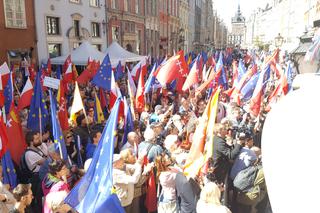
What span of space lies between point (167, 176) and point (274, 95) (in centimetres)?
574

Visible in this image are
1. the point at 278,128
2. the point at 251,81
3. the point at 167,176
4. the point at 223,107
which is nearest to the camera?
the point at 278,128

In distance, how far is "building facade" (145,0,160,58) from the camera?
121 feet

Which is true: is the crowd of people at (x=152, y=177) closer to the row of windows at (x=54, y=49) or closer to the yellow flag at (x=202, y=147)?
the yellow flag at (x=202, y=147)

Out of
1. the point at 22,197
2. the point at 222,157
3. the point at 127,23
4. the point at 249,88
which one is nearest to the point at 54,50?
the point at 127,23

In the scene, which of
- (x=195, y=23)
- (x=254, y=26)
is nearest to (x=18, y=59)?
(x=195, y=23)

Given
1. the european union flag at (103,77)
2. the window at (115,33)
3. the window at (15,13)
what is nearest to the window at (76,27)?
the window at (115,33)

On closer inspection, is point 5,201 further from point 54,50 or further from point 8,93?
point 54,50

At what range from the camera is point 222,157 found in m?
5.00

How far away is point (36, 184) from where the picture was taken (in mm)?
4684

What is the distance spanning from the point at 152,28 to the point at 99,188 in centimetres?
3664

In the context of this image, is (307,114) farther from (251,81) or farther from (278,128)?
(251,81)

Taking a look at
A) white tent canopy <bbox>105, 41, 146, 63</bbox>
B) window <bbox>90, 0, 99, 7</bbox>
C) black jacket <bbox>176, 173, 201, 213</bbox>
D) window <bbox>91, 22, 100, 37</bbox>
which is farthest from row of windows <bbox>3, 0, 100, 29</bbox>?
black jacket <bbox>176, 173, 201, 213</bbox>

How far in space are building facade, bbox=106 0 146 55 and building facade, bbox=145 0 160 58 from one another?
5.83ft

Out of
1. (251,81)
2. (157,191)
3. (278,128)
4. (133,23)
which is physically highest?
(133,23)
